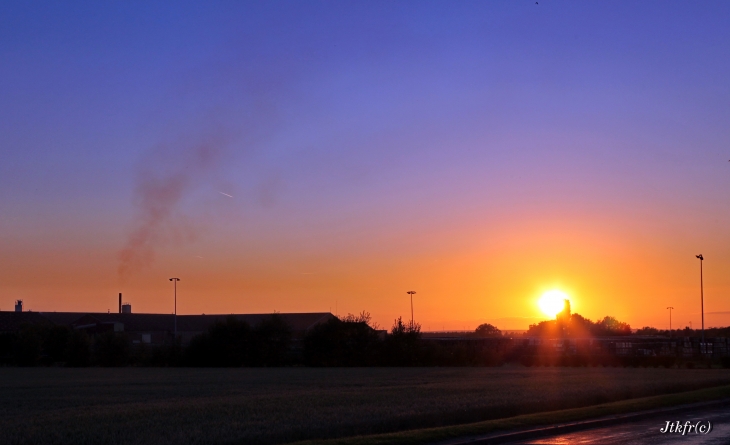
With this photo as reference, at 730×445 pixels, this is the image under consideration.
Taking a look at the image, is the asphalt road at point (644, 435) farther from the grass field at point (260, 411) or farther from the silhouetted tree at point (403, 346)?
the silhouetted tree at point (403, 346)

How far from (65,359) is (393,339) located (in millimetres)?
35274

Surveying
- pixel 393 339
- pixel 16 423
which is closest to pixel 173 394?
pixel 16 423

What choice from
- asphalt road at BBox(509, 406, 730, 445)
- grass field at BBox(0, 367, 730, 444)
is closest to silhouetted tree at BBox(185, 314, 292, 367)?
grass field at BBox(0, 367, 730, 444)

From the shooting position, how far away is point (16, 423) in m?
20.6

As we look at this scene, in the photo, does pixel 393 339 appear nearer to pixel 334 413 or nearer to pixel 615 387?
pixel 615 387

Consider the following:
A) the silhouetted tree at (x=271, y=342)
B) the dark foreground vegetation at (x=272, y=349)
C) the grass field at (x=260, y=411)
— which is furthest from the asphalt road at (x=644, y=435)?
the silhouetted tree at (x=271, y=342)

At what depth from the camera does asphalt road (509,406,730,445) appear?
647 inches

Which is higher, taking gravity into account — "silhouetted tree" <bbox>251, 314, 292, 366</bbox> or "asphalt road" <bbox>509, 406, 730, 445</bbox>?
"asphalt road" <bbox>509, 406, 730, 445</bbox>

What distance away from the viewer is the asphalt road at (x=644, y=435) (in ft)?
53.9

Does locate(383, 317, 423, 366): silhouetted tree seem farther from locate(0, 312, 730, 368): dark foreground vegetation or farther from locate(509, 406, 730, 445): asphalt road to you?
locate(509, 406, 730, 445): asphalt road

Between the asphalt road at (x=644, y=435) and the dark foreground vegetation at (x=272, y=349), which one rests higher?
the asphalt road at (x=644, y=435)

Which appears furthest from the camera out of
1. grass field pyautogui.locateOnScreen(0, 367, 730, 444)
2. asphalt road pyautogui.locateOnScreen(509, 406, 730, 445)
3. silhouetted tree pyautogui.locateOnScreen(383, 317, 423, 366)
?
silhouetted tree pyautogui.locateOnScreen(383, 317, 423, 366)

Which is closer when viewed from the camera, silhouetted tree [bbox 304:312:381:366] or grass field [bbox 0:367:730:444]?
grass field [bbox 0:367:730:444]

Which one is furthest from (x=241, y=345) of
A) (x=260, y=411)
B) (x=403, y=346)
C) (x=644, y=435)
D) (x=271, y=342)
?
(x=644, y=435)
